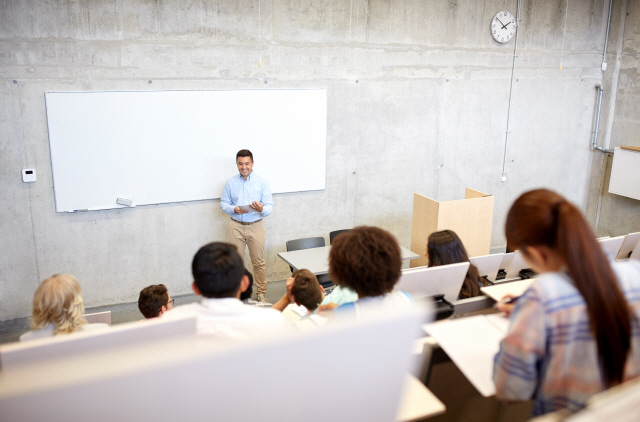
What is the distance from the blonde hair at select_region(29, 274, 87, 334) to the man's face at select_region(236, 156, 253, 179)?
3035 mm

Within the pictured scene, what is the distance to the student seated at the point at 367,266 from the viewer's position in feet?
6.35

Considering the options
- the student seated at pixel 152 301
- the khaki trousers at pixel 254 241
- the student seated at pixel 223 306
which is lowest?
the khaki trousers at pixel 254 241

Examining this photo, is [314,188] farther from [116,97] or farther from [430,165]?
[116,97]

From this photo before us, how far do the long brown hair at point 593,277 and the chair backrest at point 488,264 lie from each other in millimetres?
2586

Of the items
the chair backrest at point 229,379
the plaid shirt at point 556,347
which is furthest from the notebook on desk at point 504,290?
the chair backrest at point 229,379

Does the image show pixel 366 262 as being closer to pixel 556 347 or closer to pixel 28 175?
pixel 556 347

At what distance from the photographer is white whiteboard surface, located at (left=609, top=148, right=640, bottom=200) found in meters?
6.85

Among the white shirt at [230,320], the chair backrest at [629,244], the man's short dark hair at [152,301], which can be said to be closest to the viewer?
the white shirt at [230,320]

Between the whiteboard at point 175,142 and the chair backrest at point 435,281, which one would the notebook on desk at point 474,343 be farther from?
the whiteboard at point 175,142

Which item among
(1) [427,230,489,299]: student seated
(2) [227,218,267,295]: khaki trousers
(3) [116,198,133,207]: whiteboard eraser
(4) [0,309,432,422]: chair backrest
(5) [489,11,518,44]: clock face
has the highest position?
(5) [489,11,518,44]: clock face

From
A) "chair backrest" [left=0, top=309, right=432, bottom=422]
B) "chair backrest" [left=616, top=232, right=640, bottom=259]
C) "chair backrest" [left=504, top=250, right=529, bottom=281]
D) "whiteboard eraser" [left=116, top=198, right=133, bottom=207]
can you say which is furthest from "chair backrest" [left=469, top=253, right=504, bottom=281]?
"whiteboard eraser" [left=116, top=198, right=133, bottom=207]

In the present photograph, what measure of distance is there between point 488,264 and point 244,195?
2.63 m

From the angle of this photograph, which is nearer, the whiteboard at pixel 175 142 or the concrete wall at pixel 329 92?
the concrete wall at pixel 329 92

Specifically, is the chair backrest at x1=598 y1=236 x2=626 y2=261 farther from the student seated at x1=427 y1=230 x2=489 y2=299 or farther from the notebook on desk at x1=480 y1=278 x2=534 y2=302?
the notebook on desk at x1=480 y1=278 x2=534 y2=302
